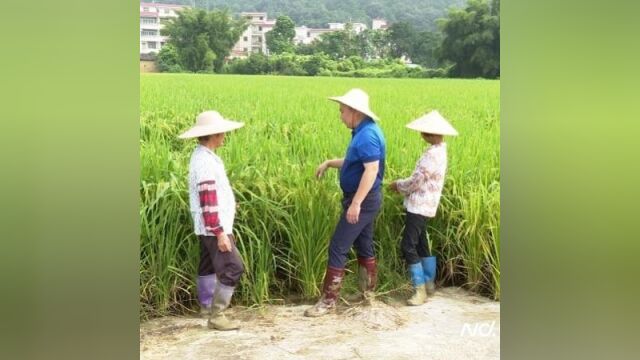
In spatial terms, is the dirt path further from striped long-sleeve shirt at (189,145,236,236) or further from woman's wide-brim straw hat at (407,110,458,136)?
woman's wide-brim straw hat at (407,110,458,136)

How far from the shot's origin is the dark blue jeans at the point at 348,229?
Result: 3865 mm

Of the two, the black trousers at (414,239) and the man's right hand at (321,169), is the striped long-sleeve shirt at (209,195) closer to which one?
the man's right hand at (321,169)

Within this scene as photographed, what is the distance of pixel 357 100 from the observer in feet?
12.7

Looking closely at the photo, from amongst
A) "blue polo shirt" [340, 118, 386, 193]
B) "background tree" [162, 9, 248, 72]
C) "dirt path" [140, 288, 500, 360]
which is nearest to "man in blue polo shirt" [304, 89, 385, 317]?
"blue polo shirt" [340, 118, 386, 193]

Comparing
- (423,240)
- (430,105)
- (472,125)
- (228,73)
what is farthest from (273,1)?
(423,240)

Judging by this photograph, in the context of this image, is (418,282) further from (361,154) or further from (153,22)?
(153,22)

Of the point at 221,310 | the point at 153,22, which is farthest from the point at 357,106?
the point at 221,310

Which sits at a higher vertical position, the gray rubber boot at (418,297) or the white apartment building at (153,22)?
the white apartment building at (153,22)

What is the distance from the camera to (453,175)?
402cm

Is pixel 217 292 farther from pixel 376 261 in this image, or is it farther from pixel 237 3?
pixel 237 3

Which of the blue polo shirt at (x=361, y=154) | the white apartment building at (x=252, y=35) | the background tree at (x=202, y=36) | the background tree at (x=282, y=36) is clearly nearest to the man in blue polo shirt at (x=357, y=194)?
the blue polo shirt at (x=361, y=154)

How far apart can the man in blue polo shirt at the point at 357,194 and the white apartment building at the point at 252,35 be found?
1.60ft

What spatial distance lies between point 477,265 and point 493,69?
1063mm

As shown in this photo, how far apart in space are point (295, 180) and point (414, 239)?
70 centimetres
